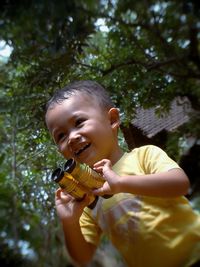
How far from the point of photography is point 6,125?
3.10ft

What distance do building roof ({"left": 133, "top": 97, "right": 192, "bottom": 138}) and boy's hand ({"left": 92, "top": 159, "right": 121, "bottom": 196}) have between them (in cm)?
18

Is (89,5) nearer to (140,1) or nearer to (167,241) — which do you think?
(140,1)

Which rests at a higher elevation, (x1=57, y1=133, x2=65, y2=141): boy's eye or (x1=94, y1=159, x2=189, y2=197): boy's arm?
(x1=57, y1=133, x2=65, y2=141): boy's eye

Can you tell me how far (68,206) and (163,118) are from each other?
1.11ft

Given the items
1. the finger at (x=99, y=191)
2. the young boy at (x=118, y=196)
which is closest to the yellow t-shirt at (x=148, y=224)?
the young boy at (x=118, y=196)

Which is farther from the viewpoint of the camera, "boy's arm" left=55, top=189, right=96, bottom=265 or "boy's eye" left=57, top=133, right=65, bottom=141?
"boy's eye" left=57, top=133, right=65, bottom=141

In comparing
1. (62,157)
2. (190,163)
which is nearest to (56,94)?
(62,157)

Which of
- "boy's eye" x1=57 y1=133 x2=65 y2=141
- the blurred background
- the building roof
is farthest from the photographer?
"boy's eye" x1=57 y1=133 x2=65 y2=141

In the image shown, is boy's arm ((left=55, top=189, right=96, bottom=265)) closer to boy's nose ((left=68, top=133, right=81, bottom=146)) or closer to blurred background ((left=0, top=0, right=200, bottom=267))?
blurred background ((left=0, top=0, right=200, bottom=267))

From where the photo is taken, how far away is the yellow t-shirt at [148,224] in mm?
946

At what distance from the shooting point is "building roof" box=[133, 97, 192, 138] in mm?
908

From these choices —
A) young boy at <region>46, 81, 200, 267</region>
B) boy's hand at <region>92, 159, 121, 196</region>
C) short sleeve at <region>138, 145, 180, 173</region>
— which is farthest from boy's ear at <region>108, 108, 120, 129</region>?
boy's hand at <region>92, 159, 121, 196</region>

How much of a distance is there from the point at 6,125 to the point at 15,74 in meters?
0.12

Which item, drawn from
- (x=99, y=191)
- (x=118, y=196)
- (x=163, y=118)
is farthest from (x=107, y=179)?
(x=163, y=118)
